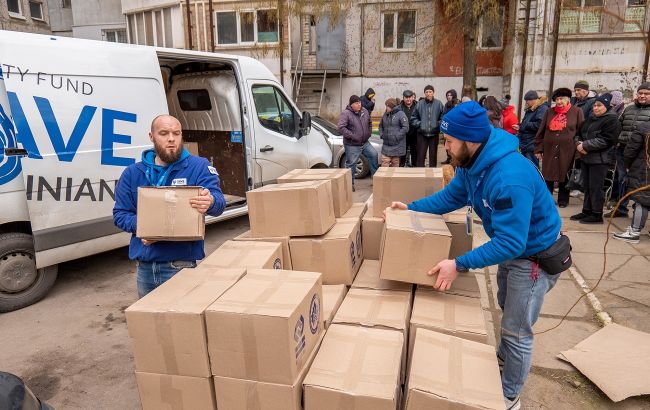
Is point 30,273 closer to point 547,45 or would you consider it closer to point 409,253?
point 409,253

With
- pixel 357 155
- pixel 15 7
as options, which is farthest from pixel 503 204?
pixel 15 7

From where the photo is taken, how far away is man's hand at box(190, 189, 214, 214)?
2520 millimetres

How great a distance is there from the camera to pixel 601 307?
4117 millimetres

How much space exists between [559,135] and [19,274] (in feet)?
23.9

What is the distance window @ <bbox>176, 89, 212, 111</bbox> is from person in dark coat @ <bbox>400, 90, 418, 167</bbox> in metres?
4.23

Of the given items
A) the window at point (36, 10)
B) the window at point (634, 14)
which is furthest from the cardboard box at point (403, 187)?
the window at point (36, 10)

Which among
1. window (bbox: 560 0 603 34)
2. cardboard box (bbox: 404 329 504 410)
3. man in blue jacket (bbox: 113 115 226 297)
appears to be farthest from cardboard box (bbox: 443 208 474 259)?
window (bbox: 560 0 603 34)

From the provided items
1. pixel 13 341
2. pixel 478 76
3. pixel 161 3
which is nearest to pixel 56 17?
pixel 161 3

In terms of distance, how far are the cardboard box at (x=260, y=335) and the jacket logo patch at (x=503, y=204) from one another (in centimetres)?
104

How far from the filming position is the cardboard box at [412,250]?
2543 mm

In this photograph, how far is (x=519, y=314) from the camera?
2.52 meters

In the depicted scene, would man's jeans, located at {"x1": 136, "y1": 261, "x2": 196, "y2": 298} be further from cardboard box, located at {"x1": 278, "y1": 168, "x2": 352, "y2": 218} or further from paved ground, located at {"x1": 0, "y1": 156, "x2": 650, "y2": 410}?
cardboard box, located at {"x1": 278, "y1": 168, "x2": 352, "y2": 218}

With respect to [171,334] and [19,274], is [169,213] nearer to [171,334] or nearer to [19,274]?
[171,334]

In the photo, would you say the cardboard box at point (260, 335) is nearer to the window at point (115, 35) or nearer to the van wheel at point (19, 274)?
the van wheel at point (19, 274)
